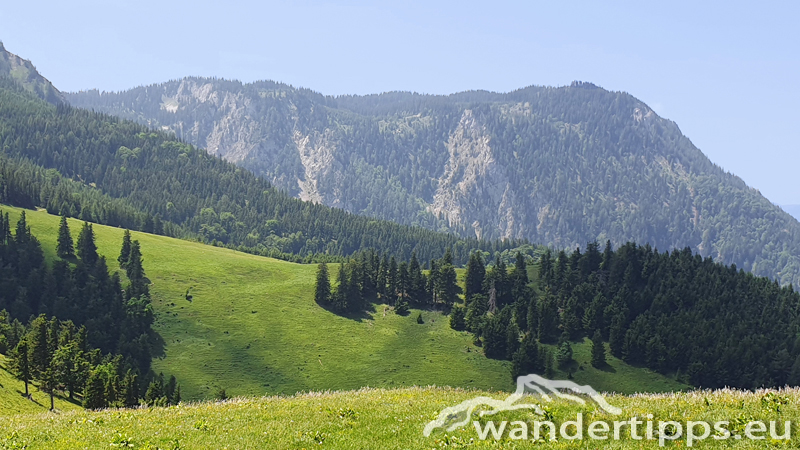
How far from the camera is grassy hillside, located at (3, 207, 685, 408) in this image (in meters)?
154

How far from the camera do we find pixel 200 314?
18162 centimetres

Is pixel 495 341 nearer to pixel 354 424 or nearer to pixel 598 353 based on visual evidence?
pixel 598 353

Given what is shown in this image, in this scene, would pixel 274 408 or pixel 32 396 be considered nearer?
pixel 274 408

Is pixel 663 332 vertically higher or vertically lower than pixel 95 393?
higher

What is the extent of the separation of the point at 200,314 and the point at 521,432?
16688cm

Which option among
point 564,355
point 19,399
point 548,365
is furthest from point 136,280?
point 564,355

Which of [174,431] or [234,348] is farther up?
[174,431]

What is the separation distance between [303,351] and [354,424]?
142m

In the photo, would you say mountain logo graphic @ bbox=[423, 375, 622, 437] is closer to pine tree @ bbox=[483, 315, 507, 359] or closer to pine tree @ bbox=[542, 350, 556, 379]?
pine tree @ bbox=[542, 350, 556, 379]

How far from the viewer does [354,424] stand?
31016 mm

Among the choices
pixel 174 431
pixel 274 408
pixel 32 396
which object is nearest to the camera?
pixel 174 431

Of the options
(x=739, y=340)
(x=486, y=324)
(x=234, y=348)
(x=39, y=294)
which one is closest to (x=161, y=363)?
(x=234, y=348)

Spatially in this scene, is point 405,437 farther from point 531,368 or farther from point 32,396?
point 531,368

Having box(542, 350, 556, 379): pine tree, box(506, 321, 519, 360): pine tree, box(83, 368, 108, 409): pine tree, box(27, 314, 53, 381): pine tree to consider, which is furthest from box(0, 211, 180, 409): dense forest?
box(542, 350, 556, 379): pine tree
